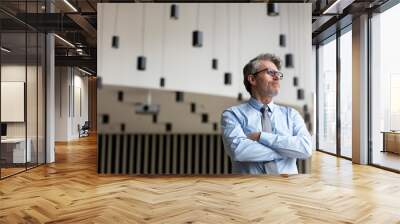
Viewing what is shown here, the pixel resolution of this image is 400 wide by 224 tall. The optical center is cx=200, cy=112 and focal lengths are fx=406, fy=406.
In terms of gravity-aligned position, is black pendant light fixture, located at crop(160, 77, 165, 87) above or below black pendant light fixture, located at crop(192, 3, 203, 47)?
below

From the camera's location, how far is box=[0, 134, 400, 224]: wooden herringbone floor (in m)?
4.07

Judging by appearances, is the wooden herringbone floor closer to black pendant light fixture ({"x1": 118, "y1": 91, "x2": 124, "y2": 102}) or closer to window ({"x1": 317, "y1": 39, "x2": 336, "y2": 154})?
black pendant light fixture ({"x1": 118, "y1": 91, "x2": 124, "y2": 102})

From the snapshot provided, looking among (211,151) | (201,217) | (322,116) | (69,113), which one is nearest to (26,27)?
(211,151)

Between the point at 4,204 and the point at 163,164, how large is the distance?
264 centimetres

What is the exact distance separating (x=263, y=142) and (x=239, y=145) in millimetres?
387

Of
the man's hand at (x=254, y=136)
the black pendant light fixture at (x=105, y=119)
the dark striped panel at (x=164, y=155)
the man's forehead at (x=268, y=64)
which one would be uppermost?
the man's forehead at (x=268, y=64)

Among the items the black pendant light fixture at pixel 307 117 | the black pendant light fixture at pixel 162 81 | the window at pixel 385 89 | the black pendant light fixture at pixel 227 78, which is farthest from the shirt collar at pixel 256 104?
the window at pixel 385 89

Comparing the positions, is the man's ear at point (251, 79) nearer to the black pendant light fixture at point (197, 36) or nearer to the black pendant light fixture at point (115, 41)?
the black pendant light fixture at point (197, 36)

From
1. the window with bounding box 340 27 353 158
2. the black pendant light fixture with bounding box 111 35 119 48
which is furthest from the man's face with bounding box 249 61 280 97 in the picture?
the window with bounding box 340 27 353 158

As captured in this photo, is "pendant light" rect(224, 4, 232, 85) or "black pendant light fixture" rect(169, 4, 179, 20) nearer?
"pendant light" rect(224, 4, 232, 85)

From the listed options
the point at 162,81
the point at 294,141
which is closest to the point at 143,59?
the point at 162,81

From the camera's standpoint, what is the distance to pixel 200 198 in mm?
4965

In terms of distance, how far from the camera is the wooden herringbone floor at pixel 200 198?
407 centimetres

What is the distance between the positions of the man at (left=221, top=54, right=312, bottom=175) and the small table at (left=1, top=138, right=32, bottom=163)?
349 cm
